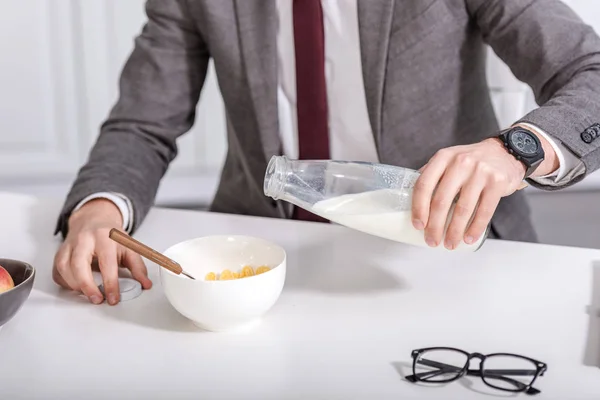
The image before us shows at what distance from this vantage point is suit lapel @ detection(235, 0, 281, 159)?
1.28 m

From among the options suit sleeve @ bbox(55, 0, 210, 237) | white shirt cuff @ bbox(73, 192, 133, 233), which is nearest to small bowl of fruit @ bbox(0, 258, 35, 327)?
white shirt cuff @ bbox(73, 192, 133, 233)

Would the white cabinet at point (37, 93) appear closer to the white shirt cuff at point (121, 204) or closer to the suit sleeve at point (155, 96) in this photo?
the suit sleeve at point (155, 96)

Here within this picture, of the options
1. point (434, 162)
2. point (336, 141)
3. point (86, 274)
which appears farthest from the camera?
point (336, 141)

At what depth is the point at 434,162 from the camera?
2.69 feet

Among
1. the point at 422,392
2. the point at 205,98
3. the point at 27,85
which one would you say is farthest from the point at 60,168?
the point at 422,392

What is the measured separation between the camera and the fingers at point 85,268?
0.92 m

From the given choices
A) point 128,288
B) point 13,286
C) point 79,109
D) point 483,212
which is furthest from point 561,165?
point 79,109

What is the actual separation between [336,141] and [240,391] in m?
0.70

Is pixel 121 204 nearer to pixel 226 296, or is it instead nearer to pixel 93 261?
pixel 93 261

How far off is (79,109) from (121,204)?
114 centimetres

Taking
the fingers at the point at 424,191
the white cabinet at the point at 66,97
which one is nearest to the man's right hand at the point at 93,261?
the fingers at the point at 424,191

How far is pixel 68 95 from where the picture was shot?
2152 mm

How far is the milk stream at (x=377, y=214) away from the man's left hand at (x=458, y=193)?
0.03m

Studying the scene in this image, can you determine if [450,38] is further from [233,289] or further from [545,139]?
[233,289]
